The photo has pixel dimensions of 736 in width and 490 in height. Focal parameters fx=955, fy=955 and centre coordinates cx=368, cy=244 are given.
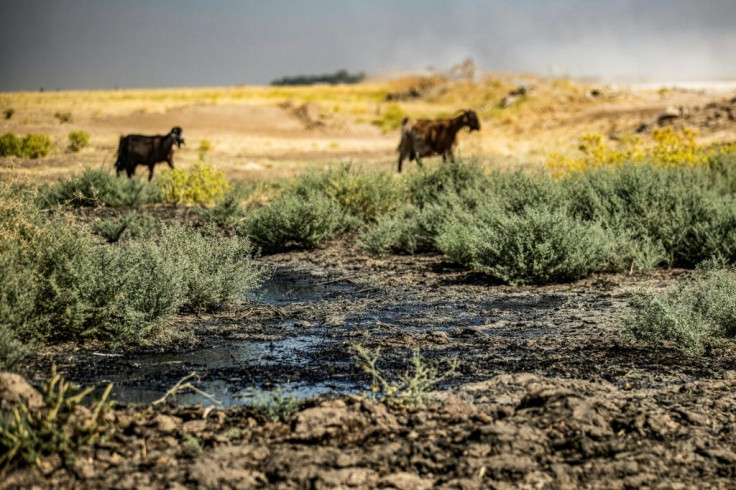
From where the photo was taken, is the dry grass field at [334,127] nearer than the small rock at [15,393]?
No

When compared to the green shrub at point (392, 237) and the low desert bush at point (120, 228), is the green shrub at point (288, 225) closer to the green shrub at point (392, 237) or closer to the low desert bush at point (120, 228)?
the green shrub at point (392, 237)

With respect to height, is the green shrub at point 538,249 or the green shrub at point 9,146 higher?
the green shrub at point 9,146

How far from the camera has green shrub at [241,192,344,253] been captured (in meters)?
13.3

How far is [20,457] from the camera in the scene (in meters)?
4.41

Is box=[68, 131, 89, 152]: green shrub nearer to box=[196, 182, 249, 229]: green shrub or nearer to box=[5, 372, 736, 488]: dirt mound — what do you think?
box=[196, 182, 249, 229]: green shrub

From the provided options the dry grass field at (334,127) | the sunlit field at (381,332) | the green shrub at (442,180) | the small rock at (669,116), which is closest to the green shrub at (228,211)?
the sunlit field at (381,332)

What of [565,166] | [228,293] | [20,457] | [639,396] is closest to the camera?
[20,457]

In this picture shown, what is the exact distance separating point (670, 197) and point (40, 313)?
8469mm

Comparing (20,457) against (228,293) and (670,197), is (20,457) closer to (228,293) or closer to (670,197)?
(228,293)

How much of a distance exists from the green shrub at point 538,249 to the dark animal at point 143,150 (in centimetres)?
1063

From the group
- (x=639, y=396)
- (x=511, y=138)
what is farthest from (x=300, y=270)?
(x=511, y=138)

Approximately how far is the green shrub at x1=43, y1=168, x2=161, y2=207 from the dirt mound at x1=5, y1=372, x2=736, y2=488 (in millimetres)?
11826

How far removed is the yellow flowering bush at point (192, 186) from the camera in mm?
17031

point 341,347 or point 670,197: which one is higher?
point 670,197
